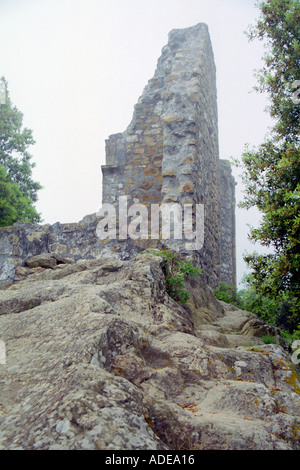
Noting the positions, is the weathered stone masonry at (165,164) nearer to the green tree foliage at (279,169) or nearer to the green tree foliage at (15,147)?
the green tree foliage at (279,169)

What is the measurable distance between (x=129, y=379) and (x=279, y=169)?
137 inches

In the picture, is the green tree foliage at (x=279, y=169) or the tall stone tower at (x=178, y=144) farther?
the tall stone tower at (x=178, y=144)

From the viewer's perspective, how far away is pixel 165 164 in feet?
23.7

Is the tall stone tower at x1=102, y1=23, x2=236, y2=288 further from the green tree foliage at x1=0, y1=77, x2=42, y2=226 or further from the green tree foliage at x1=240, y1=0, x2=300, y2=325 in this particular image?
the green tree foliage at x1=0, y1=77, x2=42, y2=226

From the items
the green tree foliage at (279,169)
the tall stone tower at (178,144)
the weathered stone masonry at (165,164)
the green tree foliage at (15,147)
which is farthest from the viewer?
the green tree foliage at (15,147)

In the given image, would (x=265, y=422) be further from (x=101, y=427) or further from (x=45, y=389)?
(x=45, y=389)

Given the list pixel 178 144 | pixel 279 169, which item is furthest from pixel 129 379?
pixel 178 144

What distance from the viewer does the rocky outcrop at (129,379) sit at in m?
1.81

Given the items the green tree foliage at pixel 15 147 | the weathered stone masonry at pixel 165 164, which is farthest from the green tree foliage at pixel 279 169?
the green tree foliage at pixel 15 147

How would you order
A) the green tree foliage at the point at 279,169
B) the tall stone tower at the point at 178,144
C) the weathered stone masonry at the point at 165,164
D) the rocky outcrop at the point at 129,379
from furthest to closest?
the tall stone tower at the point at 178,144
the weathered stone masonry at the point at 165,164
the green tree foliage at the point at 279,169
the rocky outcrop at the point at 129,379

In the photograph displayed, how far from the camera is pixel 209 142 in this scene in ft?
27.9

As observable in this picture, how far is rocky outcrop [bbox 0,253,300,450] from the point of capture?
5.95 feet

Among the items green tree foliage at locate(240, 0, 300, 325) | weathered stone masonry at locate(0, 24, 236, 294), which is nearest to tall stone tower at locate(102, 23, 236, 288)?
weathered stone masonry at locate(0, 24, 236, 294)

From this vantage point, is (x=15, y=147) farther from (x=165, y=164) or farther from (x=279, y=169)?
(x=279, y=169)
